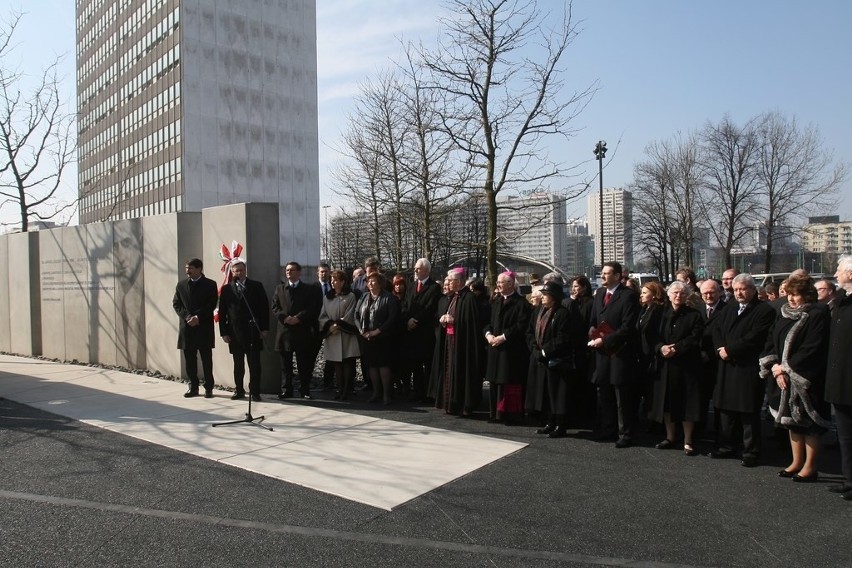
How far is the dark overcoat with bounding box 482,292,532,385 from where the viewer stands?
8.73 meters

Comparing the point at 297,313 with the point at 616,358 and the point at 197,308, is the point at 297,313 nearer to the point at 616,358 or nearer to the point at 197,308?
the point at 197,308

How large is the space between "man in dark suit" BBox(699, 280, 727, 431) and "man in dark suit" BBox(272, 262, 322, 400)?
561cm

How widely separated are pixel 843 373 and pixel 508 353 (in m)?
3.82

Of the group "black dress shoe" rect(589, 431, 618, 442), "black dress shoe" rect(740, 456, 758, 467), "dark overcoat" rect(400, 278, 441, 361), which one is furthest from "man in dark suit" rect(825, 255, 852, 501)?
"dark overcoat" rect(400, 278, 441, 361)

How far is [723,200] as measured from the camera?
121 feet

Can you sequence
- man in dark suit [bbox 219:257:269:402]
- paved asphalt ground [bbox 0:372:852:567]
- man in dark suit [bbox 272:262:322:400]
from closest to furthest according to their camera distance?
1. paved asphalt ground [bbox 0:372:852:567]
2. man in dark suit [bbox 219:257:269:402]
3. man in dark suit [bbox 272:262:322:400]

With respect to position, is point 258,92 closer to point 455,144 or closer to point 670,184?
point 670,184

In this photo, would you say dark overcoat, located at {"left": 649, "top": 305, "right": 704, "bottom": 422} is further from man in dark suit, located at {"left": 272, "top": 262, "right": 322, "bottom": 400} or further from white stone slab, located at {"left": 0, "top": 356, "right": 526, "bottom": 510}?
man in dark suit, located at {"left": 272, "top": 262, "right": 322, "bottom": 400}

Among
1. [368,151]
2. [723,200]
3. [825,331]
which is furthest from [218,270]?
[723,200]

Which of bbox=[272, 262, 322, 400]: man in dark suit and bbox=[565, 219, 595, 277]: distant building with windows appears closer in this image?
bbox=[272, 262, 322, 400]: man in dark suit

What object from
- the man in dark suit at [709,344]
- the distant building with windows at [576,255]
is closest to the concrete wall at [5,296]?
the man in dark suit at [709,344]

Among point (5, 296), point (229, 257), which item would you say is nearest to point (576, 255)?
point (5, 296)

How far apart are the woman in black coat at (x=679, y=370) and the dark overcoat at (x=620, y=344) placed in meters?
0.31

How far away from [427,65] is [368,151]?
871 centimetres
